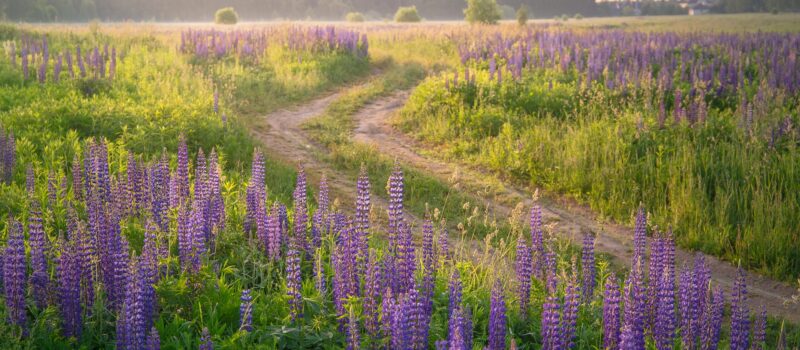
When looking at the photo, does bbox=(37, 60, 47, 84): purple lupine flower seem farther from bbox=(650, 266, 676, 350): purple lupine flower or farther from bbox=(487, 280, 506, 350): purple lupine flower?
bbox=(650, 266, 676, 350): purple lupine flower

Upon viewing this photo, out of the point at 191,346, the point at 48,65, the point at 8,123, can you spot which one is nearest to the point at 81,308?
the point at 191,346

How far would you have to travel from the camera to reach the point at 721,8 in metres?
75.8

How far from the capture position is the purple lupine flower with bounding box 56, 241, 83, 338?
452cm

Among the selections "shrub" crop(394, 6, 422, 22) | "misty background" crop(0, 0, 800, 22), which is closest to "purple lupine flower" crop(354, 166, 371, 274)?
"misty background" crop(0, 0, 800, 22)

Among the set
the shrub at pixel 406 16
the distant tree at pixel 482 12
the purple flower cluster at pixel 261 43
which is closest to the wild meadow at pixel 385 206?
the purple flower cluster at pixel 261 43

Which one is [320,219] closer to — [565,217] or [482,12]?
[565,217]

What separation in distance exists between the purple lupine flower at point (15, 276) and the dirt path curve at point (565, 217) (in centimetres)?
399

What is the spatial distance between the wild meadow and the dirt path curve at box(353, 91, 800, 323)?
0.68 ft

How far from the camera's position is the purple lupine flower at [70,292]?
4.52 meters

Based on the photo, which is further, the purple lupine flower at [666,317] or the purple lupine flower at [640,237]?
the purple lupine flower at [640,237]

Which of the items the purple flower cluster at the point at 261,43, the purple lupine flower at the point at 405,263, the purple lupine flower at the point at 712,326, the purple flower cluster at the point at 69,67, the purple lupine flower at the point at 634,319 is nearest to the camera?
the purple lupine flower at the point at 634,319

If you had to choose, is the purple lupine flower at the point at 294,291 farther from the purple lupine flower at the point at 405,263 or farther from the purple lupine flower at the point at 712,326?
the purple lupine flower at the point at 712,326

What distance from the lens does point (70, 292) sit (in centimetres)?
454

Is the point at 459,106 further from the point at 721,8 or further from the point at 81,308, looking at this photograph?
the point at 721,8
